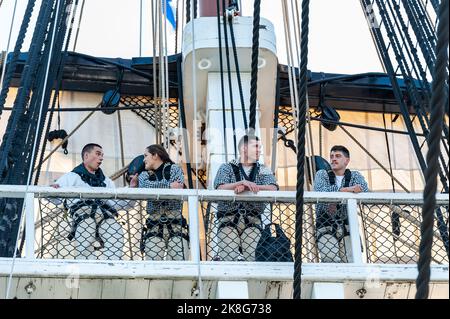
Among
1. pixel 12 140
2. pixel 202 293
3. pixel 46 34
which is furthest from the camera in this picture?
pixel 46 34

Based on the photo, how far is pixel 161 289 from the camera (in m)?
7.14

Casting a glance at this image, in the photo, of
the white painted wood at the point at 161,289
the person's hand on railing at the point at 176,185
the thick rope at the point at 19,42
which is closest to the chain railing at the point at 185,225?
the person's hand on railing at the point at 176,185

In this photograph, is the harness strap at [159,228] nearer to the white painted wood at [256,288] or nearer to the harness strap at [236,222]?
the harness strap at [236,222]

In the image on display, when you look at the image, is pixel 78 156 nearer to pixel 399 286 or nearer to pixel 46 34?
pixel 46 34

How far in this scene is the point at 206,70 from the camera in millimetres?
10766

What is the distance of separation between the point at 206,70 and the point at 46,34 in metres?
1.64

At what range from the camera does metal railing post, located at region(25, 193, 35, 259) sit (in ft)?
23.5

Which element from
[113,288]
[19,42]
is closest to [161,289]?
[113,288]

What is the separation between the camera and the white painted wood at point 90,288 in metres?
7.07

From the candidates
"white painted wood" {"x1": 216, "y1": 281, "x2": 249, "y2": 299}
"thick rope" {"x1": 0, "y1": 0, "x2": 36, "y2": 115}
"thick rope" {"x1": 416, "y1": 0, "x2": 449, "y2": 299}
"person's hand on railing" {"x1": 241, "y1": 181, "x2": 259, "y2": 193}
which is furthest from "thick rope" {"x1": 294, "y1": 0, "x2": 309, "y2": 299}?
"thick rope" {"x1": 0, "y1": 0, "x2": 36, "y2": 115}

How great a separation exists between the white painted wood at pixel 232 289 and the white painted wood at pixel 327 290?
425 millimetres

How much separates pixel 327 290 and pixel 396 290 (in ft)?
1.48

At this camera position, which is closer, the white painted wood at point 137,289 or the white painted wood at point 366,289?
the white painted wood at point 137,289
